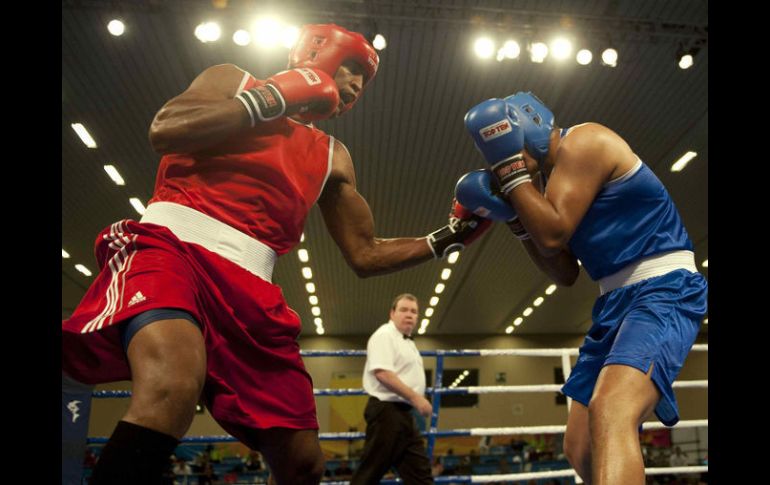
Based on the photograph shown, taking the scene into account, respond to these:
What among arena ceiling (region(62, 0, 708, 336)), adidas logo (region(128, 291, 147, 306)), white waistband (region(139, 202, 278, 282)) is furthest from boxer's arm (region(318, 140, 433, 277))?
arena ceiling (region(62, 0, 708, 336))

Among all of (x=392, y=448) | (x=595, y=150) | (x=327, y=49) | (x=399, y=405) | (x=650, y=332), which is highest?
(x=327, y=49)

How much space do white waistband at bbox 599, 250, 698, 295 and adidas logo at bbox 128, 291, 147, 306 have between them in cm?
142

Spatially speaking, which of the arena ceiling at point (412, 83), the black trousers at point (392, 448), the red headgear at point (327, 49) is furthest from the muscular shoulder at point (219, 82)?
the arena ceiling at point (412, 83)

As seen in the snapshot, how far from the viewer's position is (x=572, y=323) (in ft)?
56.5

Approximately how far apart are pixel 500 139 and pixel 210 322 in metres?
1.08

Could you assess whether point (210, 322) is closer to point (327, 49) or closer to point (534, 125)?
→ point (327, 49)

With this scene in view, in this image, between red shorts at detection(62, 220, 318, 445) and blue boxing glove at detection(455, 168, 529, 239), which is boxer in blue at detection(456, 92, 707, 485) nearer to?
blue boxing glove at detection(455, 168, 529, 239)

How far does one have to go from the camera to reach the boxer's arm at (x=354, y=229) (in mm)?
2357

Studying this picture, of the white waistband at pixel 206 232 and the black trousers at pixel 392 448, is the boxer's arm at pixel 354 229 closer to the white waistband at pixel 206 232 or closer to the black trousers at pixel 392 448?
the white waistband at pixel 206 232

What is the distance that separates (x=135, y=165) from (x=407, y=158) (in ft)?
10.4

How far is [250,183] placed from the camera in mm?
1926

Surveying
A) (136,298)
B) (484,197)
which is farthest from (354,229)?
(136,298)

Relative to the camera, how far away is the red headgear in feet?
7.38

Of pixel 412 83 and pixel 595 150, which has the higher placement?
pixel 412 83
